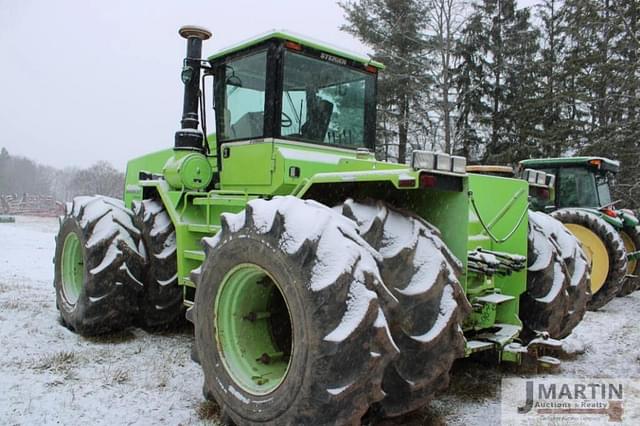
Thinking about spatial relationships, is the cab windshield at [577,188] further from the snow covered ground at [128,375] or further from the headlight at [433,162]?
the headlight at [433,162]

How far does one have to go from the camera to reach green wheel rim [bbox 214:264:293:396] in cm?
325

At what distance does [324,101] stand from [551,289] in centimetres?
240

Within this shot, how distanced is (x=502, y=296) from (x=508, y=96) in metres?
21.5

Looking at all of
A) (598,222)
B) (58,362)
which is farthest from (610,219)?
(58,362)

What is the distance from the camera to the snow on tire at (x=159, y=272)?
16.8 feet

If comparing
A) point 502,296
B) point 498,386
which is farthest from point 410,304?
point 498,386

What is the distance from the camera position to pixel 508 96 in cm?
2359

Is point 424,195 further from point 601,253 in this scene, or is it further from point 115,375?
point 601,253

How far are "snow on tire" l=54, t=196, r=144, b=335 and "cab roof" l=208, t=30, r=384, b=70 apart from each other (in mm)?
1845

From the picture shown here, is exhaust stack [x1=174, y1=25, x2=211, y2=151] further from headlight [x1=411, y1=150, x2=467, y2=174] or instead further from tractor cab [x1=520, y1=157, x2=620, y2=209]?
tractor cab [x1=520, y1=157, x2=620, y2=209]

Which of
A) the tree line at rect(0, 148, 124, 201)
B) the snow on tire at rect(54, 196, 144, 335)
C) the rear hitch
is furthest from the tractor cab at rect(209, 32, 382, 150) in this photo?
the tree line at rect(0, 148, 124, 201)

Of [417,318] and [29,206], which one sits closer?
[417,318]

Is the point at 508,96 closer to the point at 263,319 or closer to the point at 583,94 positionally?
the point at 583,94

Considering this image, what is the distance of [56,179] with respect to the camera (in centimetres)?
11319
